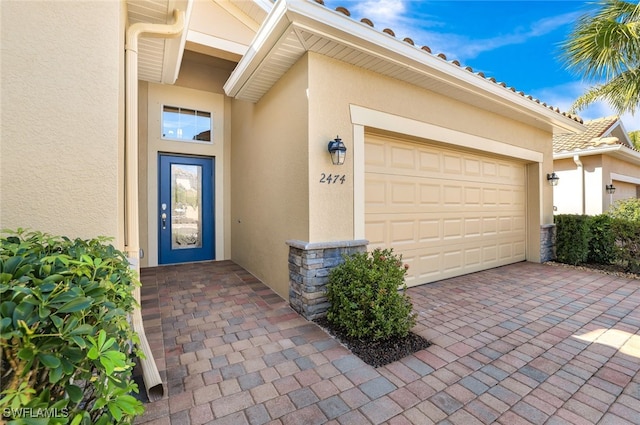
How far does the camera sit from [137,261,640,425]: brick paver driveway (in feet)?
6.67

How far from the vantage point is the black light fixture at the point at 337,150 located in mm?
3658

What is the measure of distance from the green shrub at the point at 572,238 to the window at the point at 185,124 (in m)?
9.03

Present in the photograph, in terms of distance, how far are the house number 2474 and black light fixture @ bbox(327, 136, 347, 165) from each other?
0.60 ft

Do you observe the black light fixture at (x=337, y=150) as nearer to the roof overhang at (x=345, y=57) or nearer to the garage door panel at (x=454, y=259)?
the roof overhang at (x=345, y=57)

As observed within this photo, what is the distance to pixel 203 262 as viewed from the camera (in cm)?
660

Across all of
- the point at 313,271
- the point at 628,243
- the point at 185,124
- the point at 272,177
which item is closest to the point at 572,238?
the point at 628,243

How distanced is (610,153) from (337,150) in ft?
35.7

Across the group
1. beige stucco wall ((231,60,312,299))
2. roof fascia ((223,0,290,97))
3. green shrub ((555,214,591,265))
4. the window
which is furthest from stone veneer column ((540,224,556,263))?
the window

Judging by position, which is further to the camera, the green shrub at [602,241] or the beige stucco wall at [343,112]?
the green shrub at [602,241]

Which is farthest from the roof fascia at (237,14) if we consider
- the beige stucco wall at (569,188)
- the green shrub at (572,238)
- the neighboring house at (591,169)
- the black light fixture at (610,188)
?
the black light fixture at (610,188)

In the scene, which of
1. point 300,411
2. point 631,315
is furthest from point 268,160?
point 631,315

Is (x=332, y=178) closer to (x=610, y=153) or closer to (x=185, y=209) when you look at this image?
(x=185, y=209)

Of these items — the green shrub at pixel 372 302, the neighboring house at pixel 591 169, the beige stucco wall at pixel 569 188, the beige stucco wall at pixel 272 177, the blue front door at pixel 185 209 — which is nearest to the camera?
the green shrub at pixel 372 302

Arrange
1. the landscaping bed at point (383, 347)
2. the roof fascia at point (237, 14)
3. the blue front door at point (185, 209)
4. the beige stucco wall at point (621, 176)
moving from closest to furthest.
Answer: the landscaping bed at point (383, 347) → the roof fascia at point (237, 14) → the blue front door at point (185, 209) → the beige stucco wall at point (621, 176)
